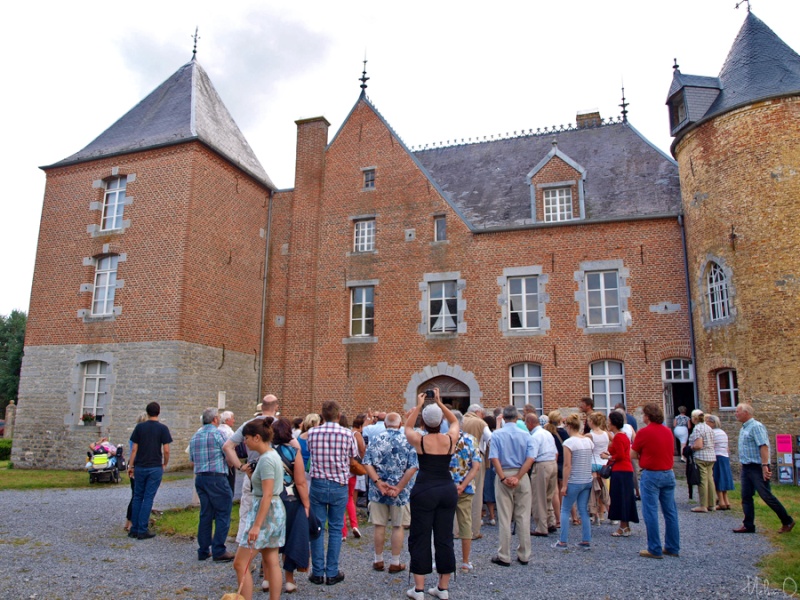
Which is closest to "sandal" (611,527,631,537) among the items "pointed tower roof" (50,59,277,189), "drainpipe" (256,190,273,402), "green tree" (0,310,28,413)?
"drainpipe" (256,190,273,402)

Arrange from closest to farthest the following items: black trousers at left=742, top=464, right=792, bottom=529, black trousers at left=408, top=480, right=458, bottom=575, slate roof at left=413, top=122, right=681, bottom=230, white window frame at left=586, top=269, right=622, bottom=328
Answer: black trousers at left=408, top=480, right=458, bottom=575, black trousers at left=742, top=464, right=792, bottom=529, white window frame at left=586, top=269, right=622, bottom=328, slate roof at left=413, top=122, right=681, bottom=230

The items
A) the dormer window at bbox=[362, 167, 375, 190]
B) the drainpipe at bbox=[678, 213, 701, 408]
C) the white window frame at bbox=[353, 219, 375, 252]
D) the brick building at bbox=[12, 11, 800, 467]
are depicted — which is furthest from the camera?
the dormer window at bbox=[362, 167, 375, 190]

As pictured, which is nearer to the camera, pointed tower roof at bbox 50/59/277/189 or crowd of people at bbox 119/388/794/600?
crowd of people at bbox 119/388/794/600

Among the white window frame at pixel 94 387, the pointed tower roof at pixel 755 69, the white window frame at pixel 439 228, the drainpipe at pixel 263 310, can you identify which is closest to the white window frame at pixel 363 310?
the white window frame at pixel 439 228

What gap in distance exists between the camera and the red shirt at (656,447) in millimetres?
6609

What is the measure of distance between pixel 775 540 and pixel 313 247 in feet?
46.6

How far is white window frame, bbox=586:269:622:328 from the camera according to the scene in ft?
50.8

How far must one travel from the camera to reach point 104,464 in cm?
1317

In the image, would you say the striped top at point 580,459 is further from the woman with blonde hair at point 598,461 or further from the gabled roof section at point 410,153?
the gabled roof section at point 410,153

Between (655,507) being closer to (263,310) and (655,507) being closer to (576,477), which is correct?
(576,477)

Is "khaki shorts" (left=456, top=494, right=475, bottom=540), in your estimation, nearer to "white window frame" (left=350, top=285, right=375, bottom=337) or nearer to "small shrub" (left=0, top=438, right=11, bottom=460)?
"white window frame" (left=350, top=285, right=375, bottom=337)

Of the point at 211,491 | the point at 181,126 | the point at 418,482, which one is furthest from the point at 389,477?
the point at 181,126

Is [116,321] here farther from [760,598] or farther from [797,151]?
[797,151]

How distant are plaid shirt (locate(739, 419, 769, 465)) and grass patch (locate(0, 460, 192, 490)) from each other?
11879 mm
